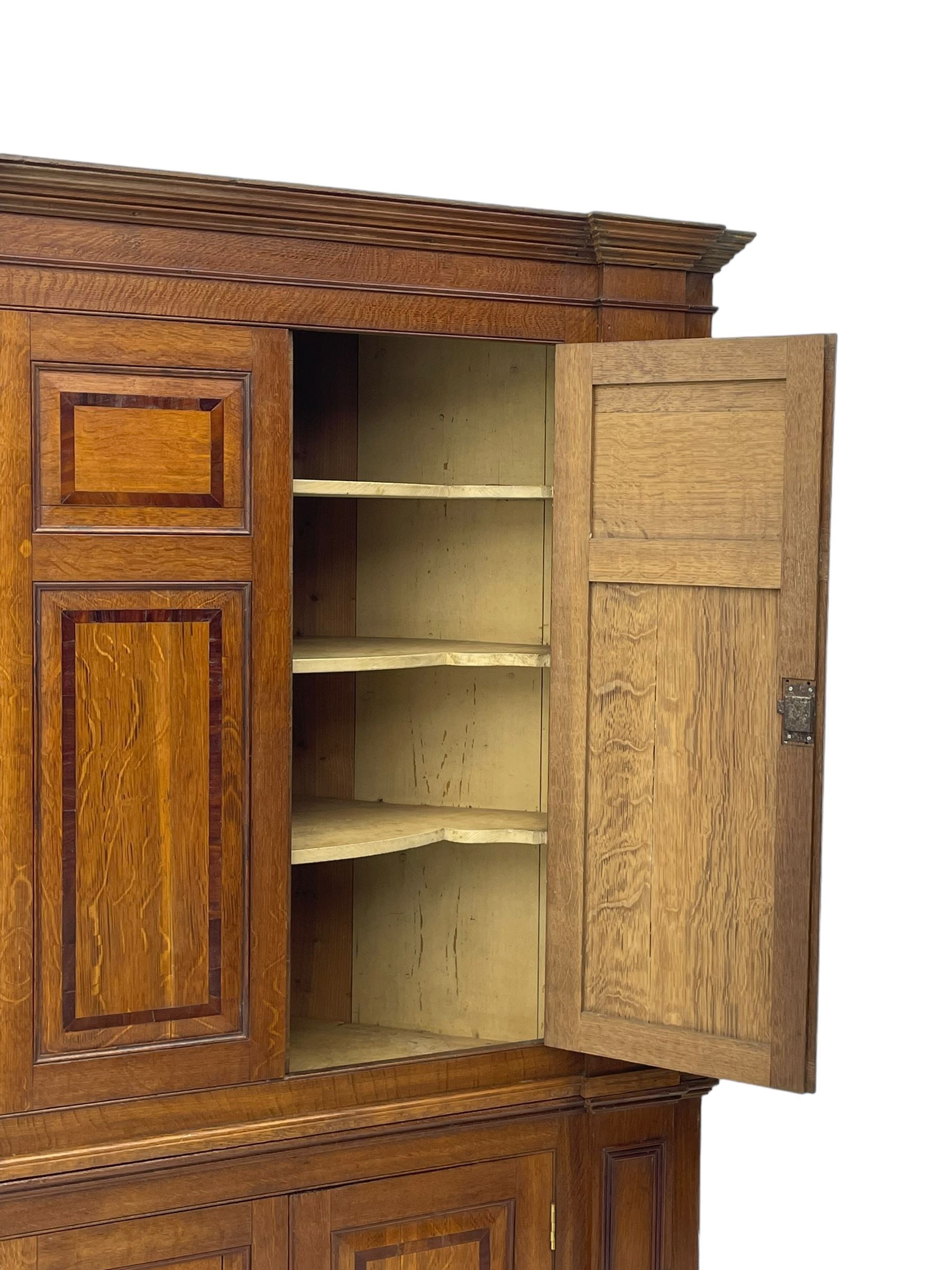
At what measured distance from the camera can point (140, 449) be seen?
3412 mm

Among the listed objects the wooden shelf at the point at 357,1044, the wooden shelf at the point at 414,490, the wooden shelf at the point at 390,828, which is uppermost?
the wooden shelf at the point at 414,490

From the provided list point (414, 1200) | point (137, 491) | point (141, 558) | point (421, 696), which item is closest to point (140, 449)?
point (137, 491)

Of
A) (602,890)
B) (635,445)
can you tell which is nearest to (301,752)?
(602,890)

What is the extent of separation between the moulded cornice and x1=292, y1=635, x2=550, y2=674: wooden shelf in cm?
91

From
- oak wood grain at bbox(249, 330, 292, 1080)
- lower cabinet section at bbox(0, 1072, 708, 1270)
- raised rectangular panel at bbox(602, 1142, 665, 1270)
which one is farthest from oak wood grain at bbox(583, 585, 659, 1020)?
oak wood grain at bbox(249, 330, 292, 1080)

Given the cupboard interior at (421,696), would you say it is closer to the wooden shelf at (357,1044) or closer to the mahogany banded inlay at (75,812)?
the wooden shelf at (357,1044)

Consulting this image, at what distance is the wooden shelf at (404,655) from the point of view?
373cm

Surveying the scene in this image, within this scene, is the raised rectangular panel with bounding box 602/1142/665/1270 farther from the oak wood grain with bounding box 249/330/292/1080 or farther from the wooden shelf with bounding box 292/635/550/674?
the wooden shelf with bounding box 292/635/550/674

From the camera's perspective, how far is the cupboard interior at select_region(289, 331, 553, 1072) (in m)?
4.22

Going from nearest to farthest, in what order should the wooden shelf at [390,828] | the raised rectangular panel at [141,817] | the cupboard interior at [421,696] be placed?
the raised rectangular panel at [141,817] → the wooden shelf at [390,828] → the cupboard interior at [421,696]

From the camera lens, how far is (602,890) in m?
3.78

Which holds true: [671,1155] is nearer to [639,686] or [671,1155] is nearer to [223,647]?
[639,686]

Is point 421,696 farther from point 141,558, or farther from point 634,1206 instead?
point 634,1206

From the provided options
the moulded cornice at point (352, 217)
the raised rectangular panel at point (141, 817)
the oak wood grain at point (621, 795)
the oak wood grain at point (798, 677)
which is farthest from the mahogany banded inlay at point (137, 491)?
the oak wood grain at point (798, 677)
